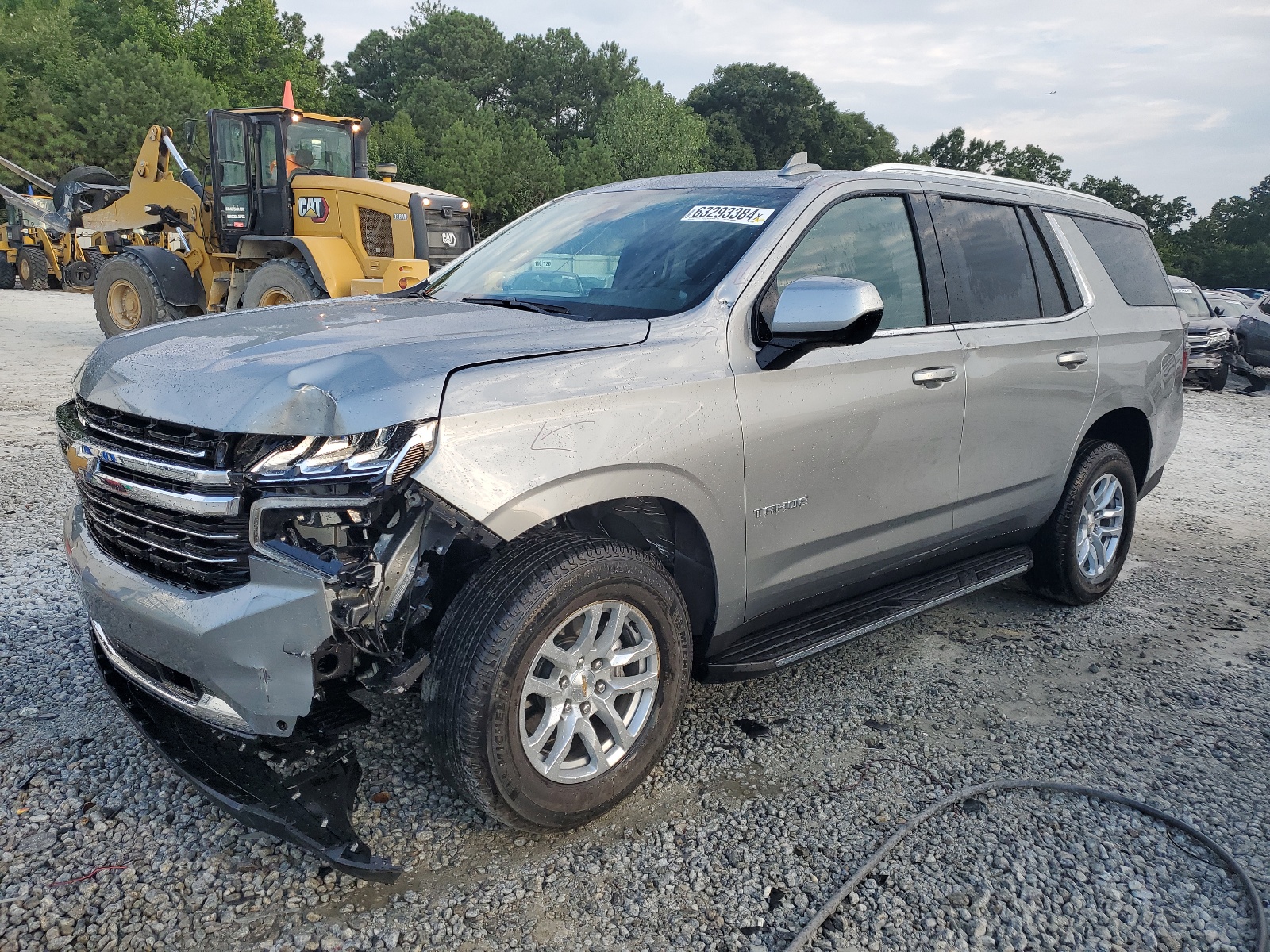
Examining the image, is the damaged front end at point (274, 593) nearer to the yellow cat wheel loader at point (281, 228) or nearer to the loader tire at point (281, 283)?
the yellow cat wheel loader at point (281, 228)

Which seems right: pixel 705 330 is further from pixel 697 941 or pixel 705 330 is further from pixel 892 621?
pixel 697 941

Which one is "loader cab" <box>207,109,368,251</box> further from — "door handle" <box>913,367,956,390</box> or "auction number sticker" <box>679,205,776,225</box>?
"door handle" <box>913,367,956,390</box>

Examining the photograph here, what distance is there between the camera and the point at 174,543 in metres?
2.51

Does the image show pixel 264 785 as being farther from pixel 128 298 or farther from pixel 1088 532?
pixel 128 298

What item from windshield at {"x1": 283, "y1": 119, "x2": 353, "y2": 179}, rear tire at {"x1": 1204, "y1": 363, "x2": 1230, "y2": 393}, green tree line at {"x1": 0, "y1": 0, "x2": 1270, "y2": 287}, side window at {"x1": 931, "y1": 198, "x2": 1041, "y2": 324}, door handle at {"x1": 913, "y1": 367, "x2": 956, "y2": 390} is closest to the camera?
door handle at {"x1": 913, "y1": 367, "x2": 956, "y2": 390}

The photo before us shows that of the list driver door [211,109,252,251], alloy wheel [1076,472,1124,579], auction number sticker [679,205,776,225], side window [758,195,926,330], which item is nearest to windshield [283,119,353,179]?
driver door [211,109,252,251]

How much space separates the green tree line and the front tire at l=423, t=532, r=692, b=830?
34245 mm

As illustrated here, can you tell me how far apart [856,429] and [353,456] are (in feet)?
5.88

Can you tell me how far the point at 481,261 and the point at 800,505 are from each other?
1780 mm

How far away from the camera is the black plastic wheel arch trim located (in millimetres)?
2377

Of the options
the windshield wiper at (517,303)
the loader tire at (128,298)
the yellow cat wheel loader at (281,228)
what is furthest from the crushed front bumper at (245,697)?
the loader tire at (128,298)

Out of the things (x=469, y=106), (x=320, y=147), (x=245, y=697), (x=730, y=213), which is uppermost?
(x=469, y=106)

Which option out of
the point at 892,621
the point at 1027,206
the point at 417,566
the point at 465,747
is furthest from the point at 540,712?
the point at 1027,206

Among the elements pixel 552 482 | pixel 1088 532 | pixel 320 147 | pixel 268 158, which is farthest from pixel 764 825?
pixel 320 147
